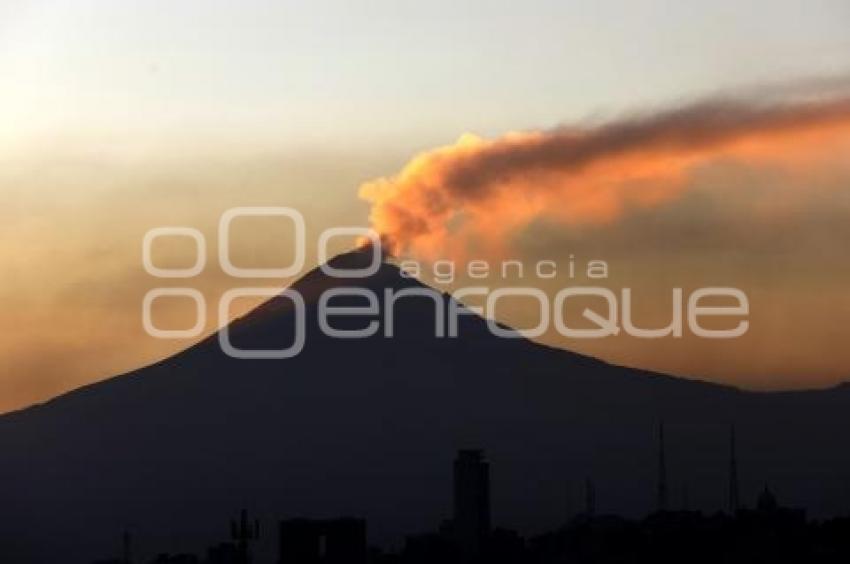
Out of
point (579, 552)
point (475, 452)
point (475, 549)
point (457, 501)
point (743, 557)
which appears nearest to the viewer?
point (743, 557)

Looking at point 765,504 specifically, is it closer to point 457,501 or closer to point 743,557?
point 457,501

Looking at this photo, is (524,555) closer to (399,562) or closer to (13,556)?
(399,562)

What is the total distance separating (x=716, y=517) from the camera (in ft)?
484

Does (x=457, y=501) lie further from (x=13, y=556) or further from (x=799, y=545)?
(x=799, y=545)

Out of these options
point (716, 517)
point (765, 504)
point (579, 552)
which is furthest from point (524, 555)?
point (765, 504)

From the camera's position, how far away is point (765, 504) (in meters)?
186

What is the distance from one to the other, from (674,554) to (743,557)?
167 inches

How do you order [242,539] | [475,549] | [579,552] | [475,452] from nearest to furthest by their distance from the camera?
[242,539] → [579,552] → [475,549] → [475,452]

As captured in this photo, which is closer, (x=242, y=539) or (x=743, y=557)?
(x=242, y=539)

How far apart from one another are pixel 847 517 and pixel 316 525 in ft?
107

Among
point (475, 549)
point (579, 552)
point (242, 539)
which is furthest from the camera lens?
point (475, 549)

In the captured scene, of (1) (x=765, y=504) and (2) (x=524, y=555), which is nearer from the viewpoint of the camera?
(2) (x=524, y=555)

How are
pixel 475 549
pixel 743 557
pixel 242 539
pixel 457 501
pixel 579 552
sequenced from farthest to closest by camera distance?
pixel 457 501 < pixel 475 549 < pixel 579 552 < pixel 743 557 < pixel 242 539

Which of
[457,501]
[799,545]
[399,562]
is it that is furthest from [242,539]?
[457,501]
